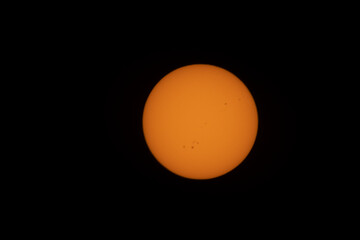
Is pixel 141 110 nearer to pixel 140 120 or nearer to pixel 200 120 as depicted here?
pixel 140 120

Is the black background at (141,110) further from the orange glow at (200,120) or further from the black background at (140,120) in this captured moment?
the orange glow at (200,120)

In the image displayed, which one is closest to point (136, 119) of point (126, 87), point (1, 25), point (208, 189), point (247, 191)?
point (126, 87)

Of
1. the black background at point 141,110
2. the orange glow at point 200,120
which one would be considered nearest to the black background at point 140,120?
the black background at point 141,110

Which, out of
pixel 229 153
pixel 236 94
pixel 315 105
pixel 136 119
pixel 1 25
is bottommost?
pixel 229 153

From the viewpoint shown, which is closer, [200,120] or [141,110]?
[200,120]

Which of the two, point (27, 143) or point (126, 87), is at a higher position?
point (126, 87)

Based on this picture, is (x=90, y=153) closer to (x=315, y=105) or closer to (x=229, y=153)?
(x=229, y=153)

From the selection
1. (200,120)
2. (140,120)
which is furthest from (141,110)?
(200,120)

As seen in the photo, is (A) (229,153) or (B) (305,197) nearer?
(A) (229,153)
